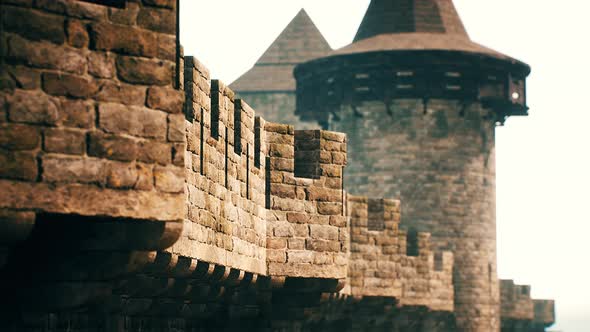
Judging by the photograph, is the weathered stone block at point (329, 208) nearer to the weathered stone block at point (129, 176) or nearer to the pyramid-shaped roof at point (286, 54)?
the weathered stone block at point (129, 176)

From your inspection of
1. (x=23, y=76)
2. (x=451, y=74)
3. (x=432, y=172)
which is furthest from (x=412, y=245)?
(x=23, y=76)

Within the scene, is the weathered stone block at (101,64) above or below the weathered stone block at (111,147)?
above

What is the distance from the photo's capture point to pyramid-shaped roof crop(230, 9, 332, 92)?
53.3 metres

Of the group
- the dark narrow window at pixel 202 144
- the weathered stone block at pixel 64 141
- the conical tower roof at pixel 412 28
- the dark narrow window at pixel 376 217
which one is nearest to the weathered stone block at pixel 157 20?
the weathered stone block at pixel 64 141

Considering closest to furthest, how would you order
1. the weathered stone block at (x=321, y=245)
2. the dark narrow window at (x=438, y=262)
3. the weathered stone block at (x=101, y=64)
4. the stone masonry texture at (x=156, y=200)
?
the stone masonry texture at (x=156, y=200) < the weathered stone block at (x=101, y=64) < the weathered stone block at (x=321, y=245) < the dark narrow window at (x=438, y=262)

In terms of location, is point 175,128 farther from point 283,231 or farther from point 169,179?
point 283,231

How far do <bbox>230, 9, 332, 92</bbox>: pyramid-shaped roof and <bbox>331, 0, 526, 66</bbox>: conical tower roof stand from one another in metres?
10.5

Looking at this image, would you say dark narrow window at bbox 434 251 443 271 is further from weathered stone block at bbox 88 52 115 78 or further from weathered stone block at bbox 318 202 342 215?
weathered stone block at bbox 88 52 115 78

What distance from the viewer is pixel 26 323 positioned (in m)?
10.3

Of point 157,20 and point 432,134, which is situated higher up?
point 432,134

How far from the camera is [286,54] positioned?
5450 centimetres

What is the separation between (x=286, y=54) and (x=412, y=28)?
1296cm

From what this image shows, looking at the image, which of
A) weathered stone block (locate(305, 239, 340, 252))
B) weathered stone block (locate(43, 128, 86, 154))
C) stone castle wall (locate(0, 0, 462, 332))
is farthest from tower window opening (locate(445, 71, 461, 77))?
weathered stone block (locate(43, 128, 86, 154))

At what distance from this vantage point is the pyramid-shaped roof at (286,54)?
175 feet
